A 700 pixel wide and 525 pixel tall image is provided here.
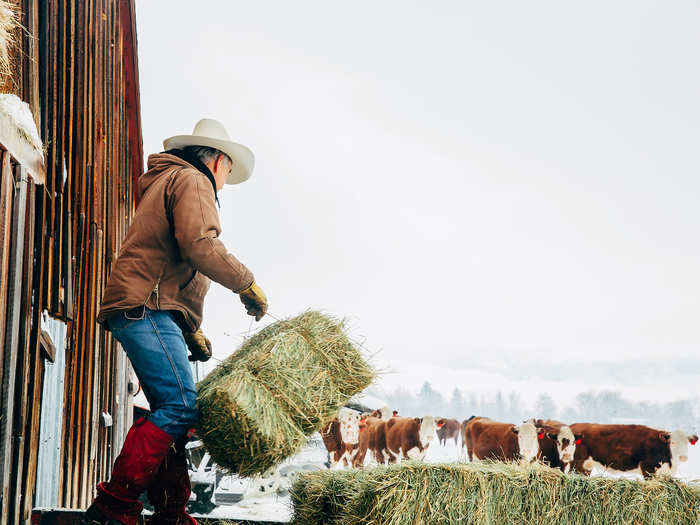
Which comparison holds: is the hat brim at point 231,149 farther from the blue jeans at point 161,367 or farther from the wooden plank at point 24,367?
the blue jeans at point 161,367

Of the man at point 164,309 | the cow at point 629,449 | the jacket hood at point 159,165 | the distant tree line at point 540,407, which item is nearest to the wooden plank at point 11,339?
the man at point 164,309

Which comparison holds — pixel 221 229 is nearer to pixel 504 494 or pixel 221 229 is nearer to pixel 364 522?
pixel 364 522

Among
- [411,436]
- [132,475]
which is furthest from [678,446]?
[132,475]

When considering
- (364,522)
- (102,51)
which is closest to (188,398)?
(364,522)

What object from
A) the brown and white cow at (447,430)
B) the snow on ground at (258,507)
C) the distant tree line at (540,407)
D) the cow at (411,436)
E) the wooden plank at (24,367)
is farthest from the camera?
the distant tree line at (540,407)

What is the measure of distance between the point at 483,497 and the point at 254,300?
1813 mm

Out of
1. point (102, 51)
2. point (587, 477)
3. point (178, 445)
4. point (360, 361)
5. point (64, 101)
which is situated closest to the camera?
point (178, 445)

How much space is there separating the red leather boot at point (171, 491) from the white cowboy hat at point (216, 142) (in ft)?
5.58

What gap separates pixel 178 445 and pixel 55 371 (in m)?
1.60

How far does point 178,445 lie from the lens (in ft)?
12.2

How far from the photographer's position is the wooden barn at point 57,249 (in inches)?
138

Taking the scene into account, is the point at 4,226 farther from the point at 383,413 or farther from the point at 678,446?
the point at 383,413

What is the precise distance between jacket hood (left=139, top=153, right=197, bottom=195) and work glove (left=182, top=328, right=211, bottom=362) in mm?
905

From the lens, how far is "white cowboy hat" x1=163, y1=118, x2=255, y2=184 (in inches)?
164
